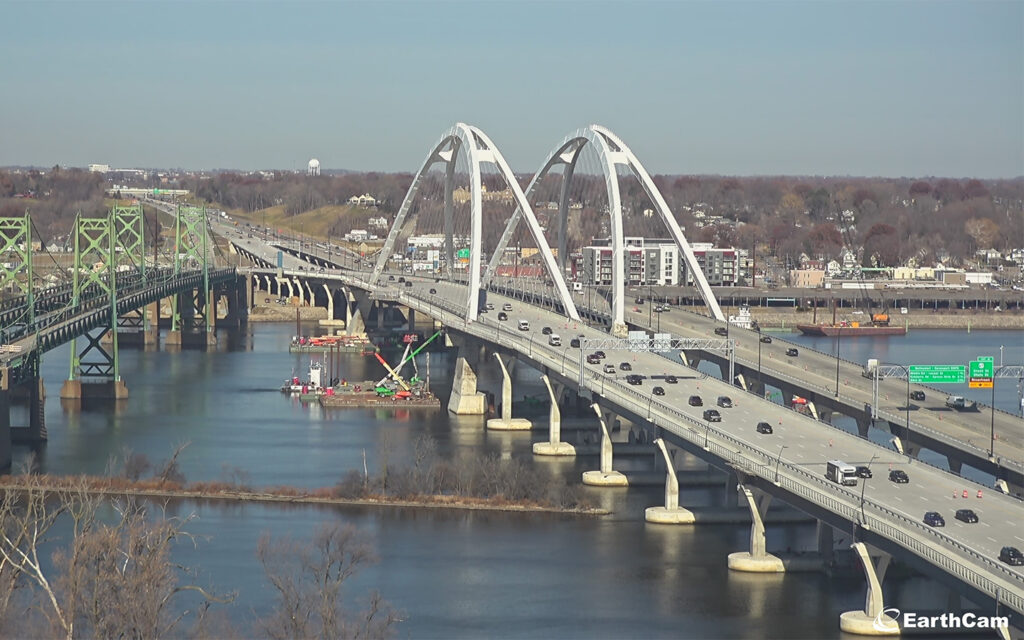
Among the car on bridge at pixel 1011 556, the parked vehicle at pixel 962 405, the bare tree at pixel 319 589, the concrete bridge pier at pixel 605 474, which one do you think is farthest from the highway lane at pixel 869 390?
the bare tree at pixel 319 589

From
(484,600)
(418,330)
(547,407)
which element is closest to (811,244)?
(418,330)

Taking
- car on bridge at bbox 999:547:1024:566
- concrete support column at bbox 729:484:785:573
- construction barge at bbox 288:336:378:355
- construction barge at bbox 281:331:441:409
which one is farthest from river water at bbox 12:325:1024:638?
construction barge at bbox 288:336:378:355

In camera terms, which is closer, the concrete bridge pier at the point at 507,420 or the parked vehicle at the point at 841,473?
the parked vehicle at the point at 841,473

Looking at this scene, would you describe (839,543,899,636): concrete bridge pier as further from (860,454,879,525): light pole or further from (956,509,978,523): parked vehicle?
(956,509,978,523): parked vehicle

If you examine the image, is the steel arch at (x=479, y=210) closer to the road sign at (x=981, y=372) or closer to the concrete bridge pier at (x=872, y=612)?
the road sign at (x=981, y=372)

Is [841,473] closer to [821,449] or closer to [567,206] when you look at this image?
[821,449]

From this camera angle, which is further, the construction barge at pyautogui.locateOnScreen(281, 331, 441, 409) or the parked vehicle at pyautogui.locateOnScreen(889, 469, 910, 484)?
the construction barge at pyautogui.locateOnScreen(281, 331, 441, 409)

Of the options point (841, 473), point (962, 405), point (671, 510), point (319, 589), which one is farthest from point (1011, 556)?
point (962, 405)
